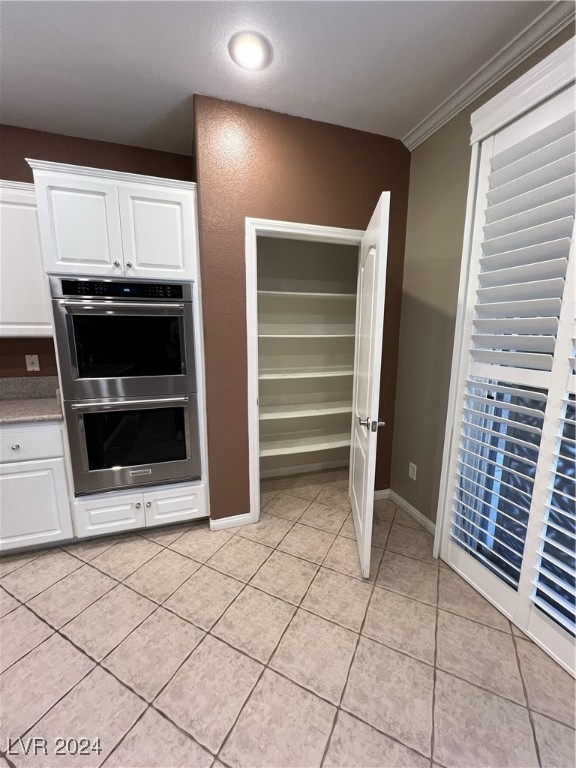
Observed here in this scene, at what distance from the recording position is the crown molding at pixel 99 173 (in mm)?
1639

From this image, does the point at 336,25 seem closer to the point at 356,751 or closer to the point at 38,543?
the point at 356,751

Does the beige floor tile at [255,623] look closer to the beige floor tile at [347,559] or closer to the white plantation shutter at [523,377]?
the beige floor tile at [347,559]

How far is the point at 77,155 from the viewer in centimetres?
218

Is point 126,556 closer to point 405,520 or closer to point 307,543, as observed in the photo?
point 307,543

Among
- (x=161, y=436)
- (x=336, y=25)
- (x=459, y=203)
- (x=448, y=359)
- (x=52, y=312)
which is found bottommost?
(x=161, y=436)

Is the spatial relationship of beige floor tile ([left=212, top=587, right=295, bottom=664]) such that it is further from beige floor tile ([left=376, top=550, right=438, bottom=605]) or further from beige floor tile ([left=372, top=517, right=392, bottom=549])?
beige floor tile ([left=372, top=517, right=392, bottom=549])

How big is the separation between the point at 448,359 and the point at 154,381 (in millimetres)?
1847

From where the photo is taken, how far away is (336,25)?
134cm

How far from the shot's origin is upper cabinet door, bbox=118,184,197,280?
1.79 metres

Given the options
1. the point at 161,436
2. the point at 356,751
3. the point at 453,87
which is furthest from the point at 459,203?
the point at 356,751

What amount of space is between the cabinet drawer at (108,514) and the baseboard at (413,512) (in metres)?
1.88

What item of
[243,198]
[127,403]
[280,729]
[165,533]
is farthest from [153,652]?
[243,198]

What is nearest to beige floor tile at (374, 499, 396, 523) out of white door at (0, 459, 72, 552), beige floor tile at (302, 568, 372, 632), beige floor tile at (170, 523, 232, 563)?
beige floor tile at (302, 568, 372, 632)

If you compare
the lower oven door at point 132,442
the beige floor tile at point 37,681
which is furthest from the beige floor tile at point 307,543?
the beige floor tile at point 37,681
